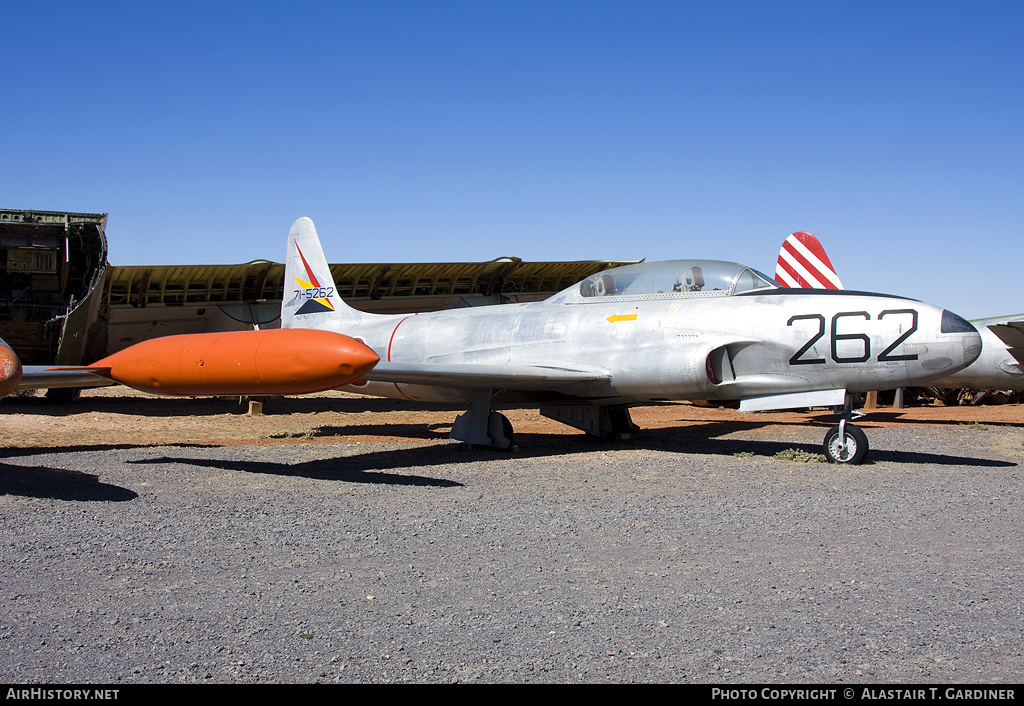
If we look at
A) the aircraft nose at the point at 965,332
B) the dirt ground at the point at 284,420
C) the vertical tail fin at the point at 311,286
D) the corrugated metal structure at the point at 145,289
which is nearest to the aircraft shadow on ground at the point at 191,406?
the dirt ground at the point at 284,420

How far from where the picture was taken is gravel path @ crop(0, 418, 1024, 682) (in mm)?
3297

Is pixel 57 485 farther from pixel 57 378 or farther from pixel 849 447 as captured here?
pixel 849 447

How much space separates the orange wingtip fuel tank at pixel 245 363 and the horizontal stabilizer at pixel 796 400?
178 inches

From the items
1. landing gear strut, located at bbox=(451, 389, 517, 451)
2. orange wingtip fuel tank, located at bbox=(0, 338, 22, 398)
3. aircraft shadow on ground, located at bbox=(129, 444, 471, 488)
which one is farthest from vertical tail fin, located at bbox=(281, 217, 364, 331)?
orange wingtip fuel tank, located at bbox=(0, 338, 22, 398)

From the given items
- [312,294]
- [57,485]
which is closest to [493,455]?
[57,485]

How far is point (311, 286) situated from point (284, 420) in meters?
2.87

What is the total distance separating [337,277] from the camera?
17.5m

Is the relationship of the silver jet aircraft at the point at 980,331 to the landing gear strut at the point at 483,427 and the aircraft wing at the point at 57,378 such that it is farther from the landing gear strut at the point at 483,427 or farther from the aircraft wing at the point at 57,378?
the aircraft wing at the point at 57,378

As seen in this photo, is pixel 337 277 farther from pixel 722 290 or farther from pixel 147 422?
pixel 722 290

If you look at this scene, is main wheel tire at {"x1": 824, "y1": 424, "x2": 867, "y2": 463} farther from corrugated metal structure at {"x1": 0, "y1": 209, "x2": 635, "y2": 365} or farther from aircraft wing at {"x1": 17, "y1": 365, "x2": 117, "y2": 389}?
corrugated metal structure at {"x1": 0, "y1": 209, "x2": 635, "y2": 365}

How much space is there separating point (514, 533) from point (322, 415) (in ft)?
37.1

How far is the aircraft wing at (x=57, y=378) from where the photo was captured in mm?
8851

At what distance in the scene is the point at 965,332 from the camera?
8.62m

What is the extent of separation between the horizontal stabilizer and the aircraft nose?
1.22 metres
